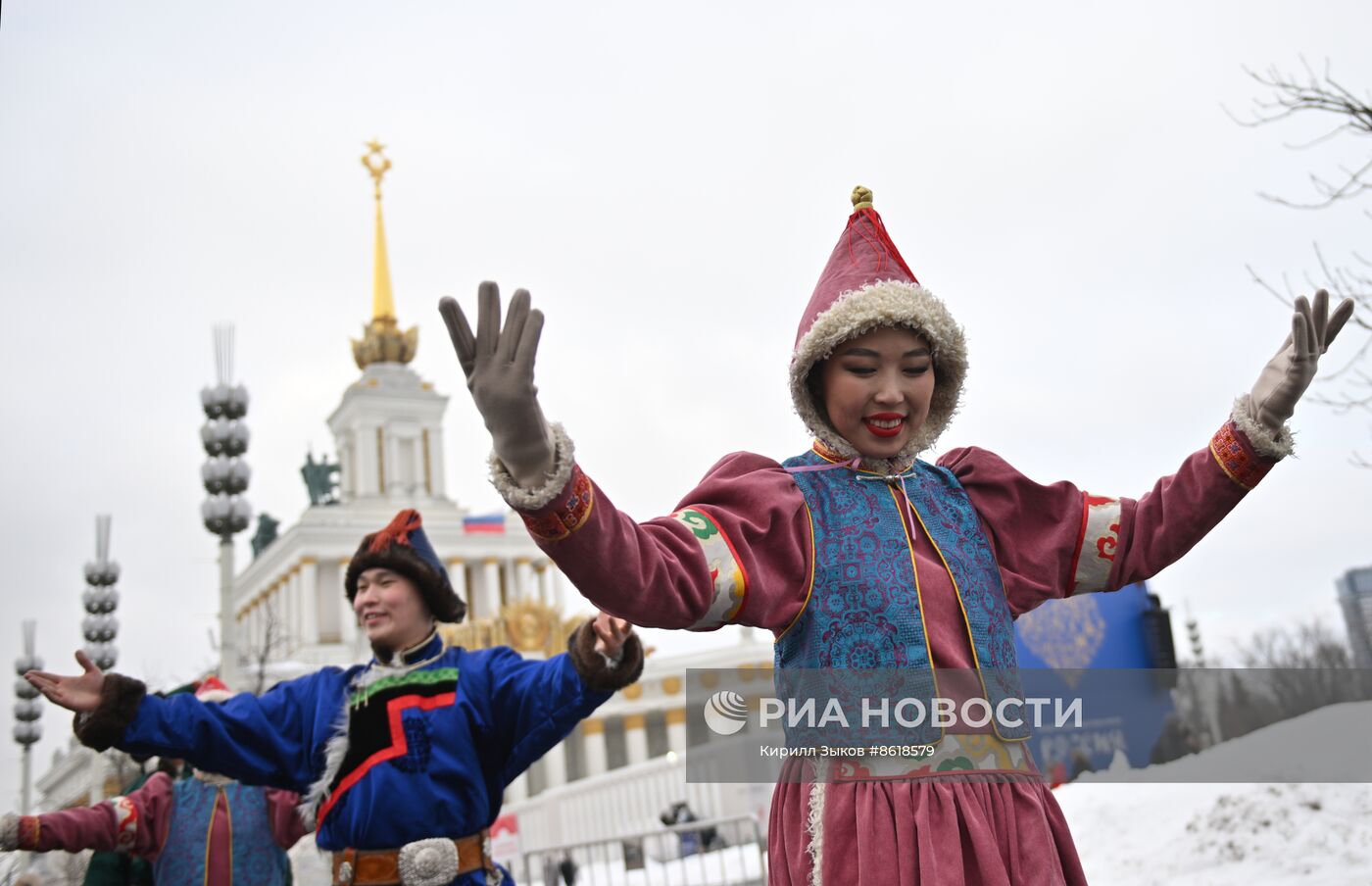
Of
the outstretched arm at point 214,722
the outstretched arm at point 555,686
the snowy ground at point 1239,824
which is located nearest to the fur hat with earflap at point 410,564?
the outstretched arm at point 555,686

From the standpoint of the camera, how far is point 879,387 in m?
2.71

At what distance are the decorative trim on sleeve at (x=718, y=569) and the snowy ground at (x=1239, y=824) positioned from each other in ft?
10.5

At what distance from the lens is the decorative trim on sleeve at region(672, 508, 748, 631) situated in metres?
2.34

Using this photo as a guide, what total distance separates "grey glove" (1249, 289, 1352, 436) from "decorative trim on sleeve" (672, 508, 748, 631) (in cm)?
119

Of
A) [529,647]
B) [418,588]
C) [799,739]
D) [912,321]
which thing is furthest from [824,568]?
[529,647]

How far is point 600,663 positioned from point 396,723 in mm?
767

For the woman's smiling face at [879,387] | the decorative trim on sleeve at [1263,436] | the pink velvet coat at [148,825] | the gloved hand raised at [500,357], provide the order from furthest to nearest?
1. the pink velvet coat at [148,825]
2. the woman's smiling face at [879,387]
3. the decorative trim on sleeve at [1263,436]
4. the gloved hand raised at [500,357]

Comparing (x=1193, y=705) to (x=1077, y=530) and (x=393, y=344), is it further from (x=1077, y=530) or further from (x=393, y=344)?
(x=393, y=344)

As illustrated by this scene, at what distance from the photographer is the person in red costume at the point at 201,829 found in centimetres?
523

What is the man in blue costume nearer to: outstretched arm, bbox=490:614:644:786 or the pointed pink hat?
outstretched arm, bbox=490:614:644:786

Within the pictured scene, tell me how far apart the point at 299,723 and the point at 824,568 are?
2593 millimetres

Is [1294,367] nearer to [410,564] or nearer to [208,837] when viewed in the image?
[410,564]

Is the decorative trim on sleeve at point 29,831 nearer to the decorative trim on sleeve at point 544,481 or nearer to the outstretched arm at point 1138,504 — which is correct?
the decorative trim on sleeve at point 544,481

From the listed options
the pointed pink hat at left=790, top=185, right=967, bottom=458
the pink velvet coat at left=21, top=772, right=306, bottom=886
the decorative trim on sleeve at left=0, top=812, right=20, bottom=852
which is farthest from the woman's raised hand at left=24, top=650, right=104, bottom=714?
the pointed pink hat at left=790, top=185, right=967, bottom=458
